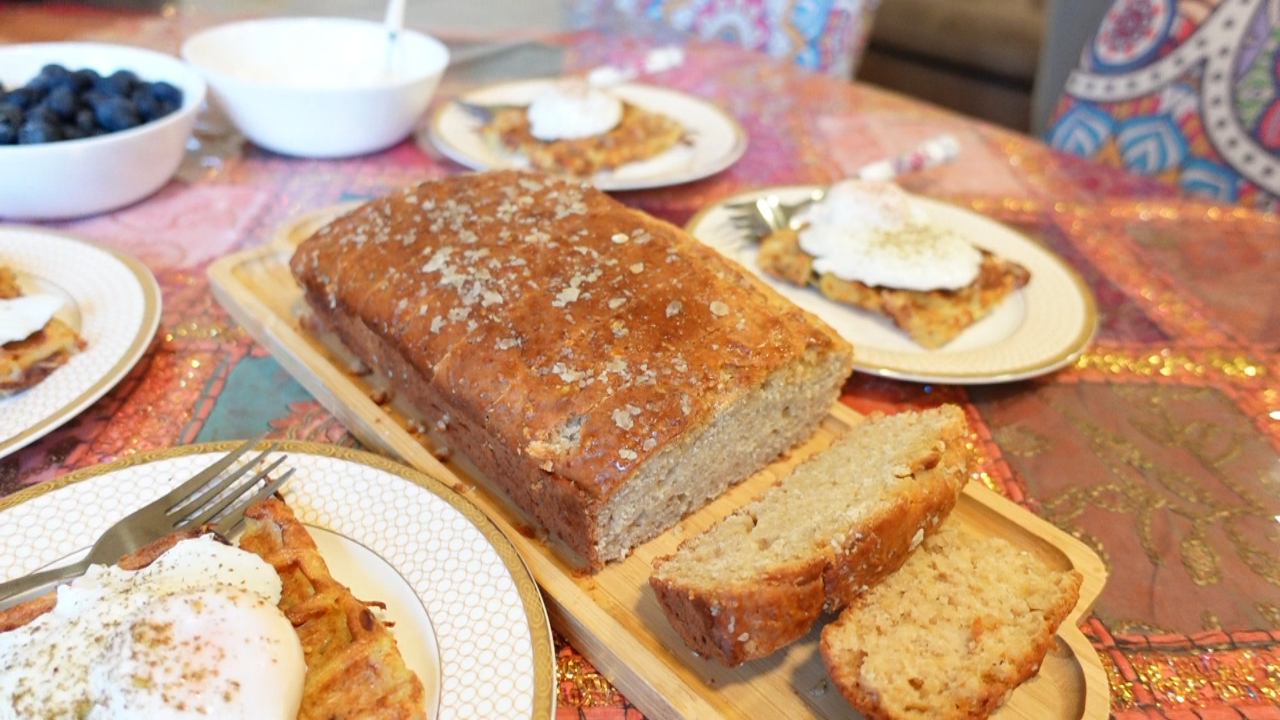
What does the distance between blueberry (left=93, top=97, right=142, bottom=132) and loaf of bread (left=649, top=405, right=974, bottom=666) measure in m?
2.42

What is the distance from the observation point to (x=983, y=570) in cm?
167

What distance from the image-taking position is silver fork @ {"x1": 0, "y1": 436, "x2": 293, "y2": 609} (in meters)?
1.45

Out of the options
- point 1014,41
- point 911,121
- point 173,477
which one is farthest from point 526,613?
point 1014,41

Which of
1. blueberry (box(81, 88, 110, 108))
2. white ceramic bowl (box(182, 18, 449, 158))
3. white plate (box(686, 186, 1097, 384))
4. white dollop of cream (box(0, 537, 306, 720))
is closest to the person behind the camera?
white dollop of cream (box(0, 537, 306, 720))

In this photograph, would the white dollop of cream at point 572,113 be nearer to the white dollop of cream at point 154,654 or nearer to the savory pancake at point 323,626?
the savory pancake at point 323,626

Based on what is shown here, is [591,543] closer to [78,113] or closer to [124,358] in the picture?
[124,358]

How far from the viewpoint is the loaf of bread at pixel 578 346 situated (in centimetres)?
167

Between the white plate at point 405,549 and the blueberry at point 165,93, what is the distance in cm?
174

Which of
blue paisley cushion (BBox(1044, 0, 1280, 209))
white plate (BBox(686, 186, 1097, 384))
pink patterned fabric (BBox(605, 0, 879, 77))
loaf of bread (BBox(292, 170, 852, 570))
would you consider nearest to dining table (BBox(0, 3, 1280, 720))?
white plate (BBox(686, 186, 1097, 384))

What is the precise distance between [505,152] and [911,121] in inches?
83.4

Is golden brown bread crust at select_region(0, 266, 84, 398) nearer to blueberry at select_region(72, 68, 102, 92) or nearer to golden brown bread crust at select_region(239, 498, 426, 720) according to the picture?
golden brown bread crust at select_region(239, 498, 426, 720)

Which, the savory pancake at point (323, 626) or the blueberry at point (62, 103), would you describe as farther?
the blueberry at point (62, 103)

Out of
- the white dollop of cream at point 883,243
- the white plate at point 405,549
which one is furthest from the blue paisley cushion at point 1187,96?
the white plate at point 405,549

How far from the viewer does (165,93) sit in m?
2.81
